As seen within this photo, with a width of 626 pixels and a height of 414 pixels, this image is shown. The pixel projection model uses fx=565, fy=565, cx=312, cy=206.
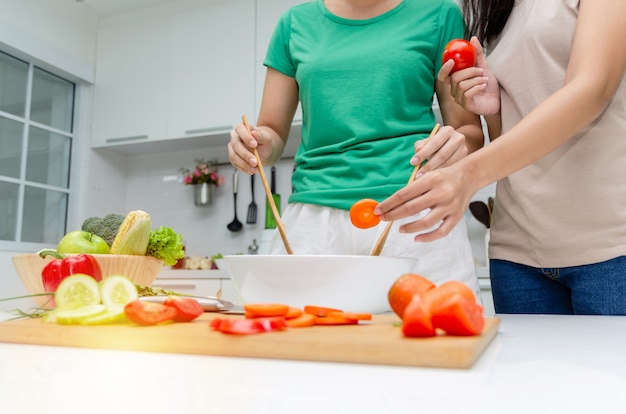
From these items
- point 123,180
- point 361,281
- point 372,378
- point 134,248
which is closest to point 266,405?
point 372,378

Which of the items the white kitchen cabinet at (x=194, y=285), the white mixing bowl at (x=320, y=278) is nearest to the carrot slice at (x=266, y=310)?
the white mixing bowl at (x=320, y=278)

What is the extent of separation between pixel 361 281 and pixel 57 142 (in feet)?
10.0

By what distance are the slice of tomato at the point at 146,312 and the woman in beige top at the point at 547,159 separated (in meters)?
0.30

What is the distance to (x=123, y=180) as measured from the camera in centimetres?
354

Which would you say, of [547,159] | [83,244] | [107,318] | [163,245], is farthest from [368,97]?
[107,318]

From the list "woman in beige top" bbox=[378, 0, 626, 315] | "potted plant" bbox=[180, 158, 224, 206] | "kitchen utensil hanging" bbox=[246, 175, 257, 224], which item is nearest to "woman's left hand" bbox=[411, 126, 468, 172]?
"woman in beige top" bbox=[378, 0, 626, 315]

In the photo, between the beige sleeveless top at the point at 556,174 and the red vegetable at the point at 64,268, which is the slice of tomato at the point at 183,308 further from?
the beige sleeveless top at the point at 556,174

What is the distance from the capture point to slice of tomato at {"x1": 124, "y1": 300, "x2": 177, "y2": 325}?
53 cm

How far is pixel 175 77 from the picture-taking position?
317cm

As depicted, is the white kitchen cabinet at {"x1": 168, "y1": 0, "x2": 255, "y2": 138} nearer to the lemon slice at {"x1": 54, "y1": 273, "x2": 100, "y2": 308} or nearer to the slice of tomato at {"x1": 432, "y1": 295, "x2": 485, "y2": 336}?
the lemon slice at {"x1": 54, "y1": 273, "x2": 100, "y2": 308}

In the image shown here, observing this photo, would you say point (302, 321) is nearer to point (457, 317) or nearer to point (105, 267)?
point (457, 317)

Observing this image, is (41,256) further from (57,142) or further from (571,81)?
(57,142)

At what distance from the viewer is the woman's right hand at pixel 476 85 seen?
955 mm

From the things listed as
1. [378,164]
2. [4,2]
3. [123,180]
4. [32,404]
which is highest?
[4,2]
